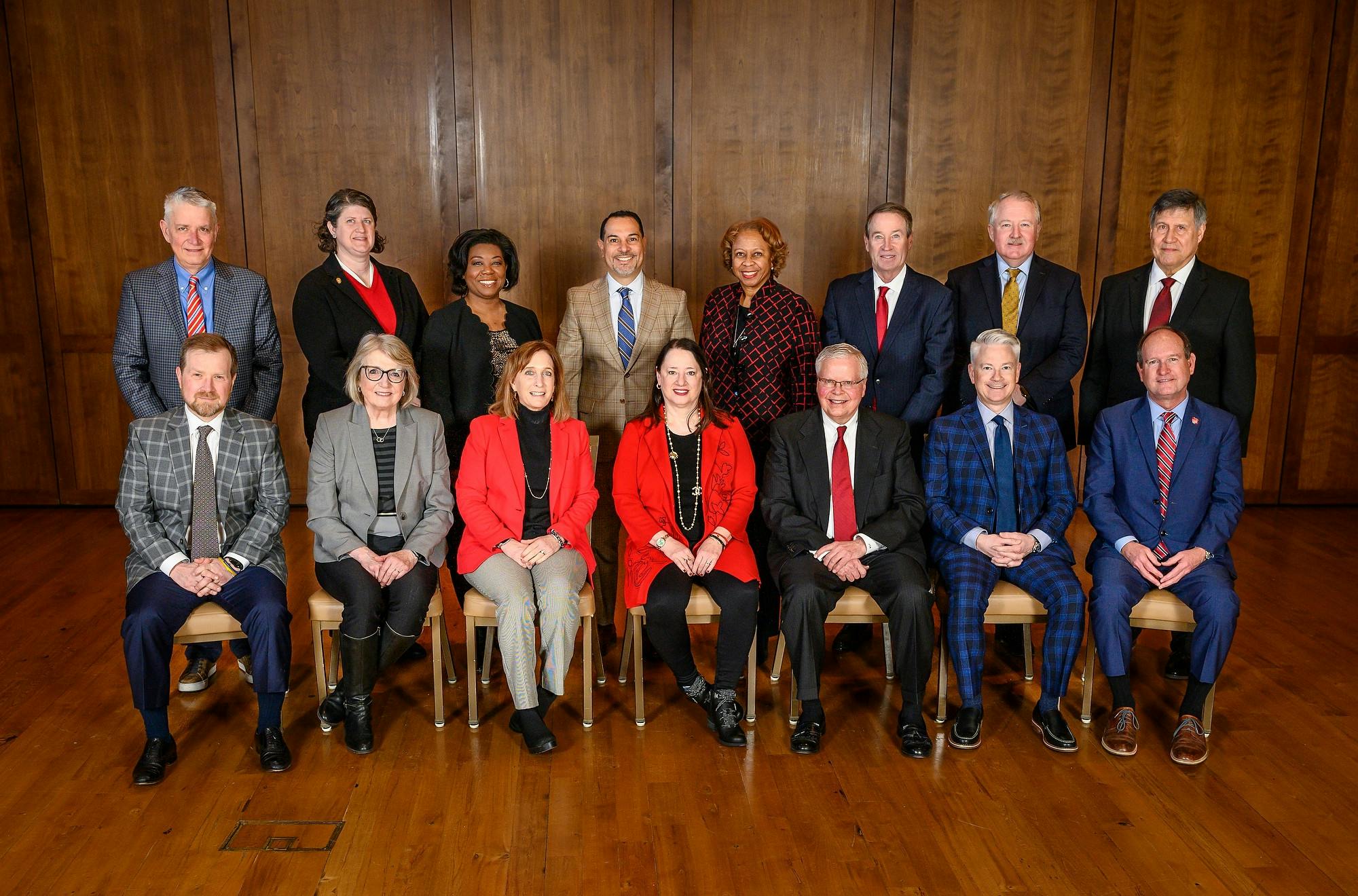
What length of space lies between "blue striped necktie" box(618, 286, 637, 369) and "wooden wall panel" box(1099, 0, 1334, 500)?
3.36m

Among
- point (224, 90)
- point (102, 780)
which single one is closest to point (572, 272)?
point (224, 90)

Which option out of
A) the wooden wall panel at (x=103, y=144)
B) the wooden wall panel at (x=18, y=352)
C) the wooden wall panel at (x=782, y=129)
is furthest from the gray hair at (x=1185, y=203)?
the wooden wall panel at (x=18, y=352)

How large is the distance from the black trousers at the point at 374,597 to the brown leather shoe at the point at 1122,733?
2246 millimetres

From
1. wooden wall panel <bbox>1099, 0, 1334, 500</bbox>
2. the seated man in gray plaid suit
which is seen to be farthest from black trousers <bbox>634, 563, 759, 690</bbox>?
A: wooden wall panel <bbox>1099, 0, 1334, 500</bbox>

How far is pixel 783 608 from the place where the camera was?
3398 millimetres

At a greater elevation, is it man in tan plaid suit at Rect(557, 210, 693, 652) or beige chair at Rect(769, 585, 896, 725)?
man in tan plaid suit at Rect(557, 210, 693, 652)

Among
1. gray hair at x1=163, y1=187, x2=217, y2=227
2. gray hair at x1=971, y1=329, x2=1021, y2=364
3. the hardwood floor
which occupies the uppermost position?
gray hair at x1=163, y1=187, x2=217, y2=227

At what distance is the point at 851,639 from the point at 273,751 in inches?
85.7

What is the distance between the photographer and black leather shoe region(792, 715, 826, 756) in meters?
3.28

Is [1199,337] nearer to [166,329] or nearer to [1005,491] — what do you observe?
[1005,491]

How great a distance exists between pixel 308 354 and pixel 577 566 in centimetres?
139

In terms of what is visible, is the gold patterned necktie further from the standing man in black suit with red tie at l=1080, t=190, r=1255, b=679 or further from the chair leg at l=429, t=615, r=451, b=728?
the chair leg at l=429, t=615, r=451, b=728

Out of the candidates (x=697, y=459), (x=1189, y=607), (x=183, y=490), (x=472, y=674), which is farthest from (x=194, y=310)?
(x=1189, y=607)

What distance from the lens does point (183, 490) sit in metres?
3.33
